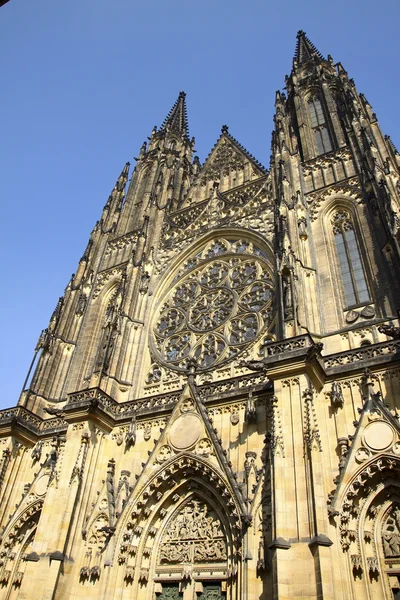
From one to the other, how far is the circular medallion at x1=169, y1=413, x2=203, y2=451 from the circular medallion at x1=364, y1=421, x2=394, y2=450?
164 inches

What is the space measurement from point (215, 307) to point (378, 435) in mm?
7268

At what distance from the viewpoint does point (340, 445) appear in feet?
33.2

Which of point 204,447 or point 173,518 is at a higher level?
point 204,447

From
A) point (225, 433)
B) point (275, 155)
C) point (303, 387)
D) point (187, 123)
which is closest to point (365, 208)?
point (275, 155)

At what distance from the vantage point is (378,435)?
9.84 metres

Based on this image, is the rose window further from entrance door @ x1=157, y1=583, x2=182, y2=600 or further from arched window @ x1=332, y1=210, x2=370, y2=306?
entrance door @ x1=157, y1=583, x2=182, y2=600

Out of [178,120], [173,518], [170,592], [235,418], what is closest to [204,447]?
[235,418]

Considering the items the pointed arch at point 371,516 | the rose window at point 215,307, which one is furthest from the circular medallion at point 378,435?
the rose window at point 215,307

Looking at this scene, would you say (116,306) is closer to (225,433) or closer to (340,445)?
(225,433)

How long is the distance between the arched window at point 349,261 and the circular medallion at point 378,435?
4.22m

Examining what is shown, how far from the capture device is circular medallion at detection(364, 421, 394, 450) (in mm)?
9672

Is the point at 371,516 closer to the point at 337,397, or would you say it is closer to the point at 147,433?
the point at 337,397

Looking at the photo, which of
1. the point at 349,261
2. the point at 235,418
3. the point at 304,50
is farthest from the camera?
the point at 304,50

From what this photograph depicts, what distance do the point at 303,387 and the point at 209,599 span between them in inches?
196
